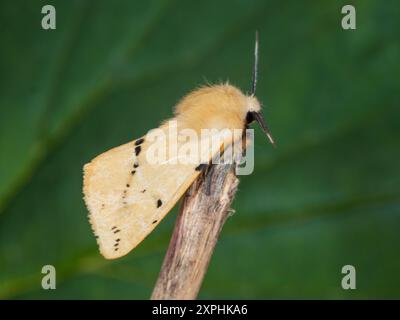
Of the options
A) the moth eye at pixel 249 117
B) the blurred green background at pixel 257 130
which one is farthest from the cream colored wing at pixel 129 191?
the blurred green background at pixel 257 130

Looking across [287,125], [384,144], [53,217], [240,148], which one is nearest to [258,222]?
[287,125]

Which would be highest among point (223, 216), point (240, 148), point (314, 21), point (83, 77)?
point (314, 21)

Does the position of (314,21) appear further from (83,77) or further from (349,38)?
(83,77)

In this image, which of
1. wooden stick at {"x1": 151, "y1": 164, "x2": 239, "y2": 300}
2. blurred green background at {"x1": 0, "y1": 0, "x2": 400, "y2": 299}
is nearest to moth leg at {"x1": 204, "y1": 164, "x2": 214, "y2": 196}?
wooden stick at {"x1": 151, "y1": 164, "x2": 239, "y2": 300}

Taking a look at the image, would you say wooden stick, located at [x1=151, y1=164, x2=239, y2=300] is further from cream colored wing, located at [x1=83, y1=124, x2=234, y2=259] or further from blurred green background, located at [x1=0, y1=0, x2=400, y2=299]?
blurred green background, located at [x1=0, y1=0, x2=400, y2=299]

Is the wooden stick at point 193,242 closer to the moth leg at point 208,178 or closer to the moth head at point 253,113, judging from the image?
the moth leg at point 208,178

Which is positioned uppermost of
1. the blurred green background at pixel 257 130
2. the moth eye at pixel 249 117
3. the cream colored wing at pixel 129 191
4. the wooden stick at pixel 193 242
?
the blurred green background at pixel 257 130
